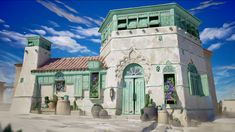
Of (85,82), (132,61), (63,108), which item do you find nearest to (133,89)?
(132,61)

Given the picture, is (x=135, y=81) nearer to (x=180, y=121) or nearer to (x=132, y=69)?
(x=132, y=69)

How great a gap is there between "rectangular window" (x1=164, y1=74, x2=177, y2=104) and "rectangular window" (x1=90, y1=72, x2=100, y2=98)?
201 inches

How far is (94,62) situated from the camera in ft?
50.8

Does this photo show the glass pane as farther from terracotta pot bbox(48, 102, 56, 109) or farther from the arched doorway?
terracotta pot bbox(48, 102, 56, 109)

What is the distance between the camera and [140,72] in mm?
13938

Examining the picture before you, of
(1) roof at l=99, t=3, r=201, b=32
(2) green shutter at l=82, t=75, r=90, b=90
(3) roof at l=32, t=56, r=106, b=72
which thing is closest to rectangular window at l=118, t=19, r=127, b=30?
(1) roof at l=99, t=3, r=201, b=32

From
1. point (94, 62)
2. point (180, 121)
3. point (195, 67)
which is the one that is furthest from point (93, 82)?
point (195, 67)

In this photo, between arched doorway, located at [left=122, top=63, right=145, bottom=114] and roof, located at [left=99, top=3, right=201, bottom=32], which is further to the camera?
roof, located at [left=99, top=3, right=201, bottom=32]

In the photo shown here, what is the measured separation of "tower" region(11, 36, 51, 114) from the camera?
16.5m

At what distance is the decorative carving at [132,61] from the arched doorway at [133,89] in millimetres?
286

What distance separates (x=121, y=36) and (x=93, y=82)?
4.22 meters

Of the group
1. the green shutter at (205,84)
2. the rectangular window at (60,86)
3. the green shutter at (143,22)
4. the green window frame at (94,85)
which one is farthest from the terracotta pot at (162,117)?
the rectangular window at (60,86)

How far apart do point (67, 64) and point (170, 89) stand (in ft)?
31.0

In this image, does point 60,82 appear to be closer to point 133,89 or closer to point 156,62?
point 133,89
